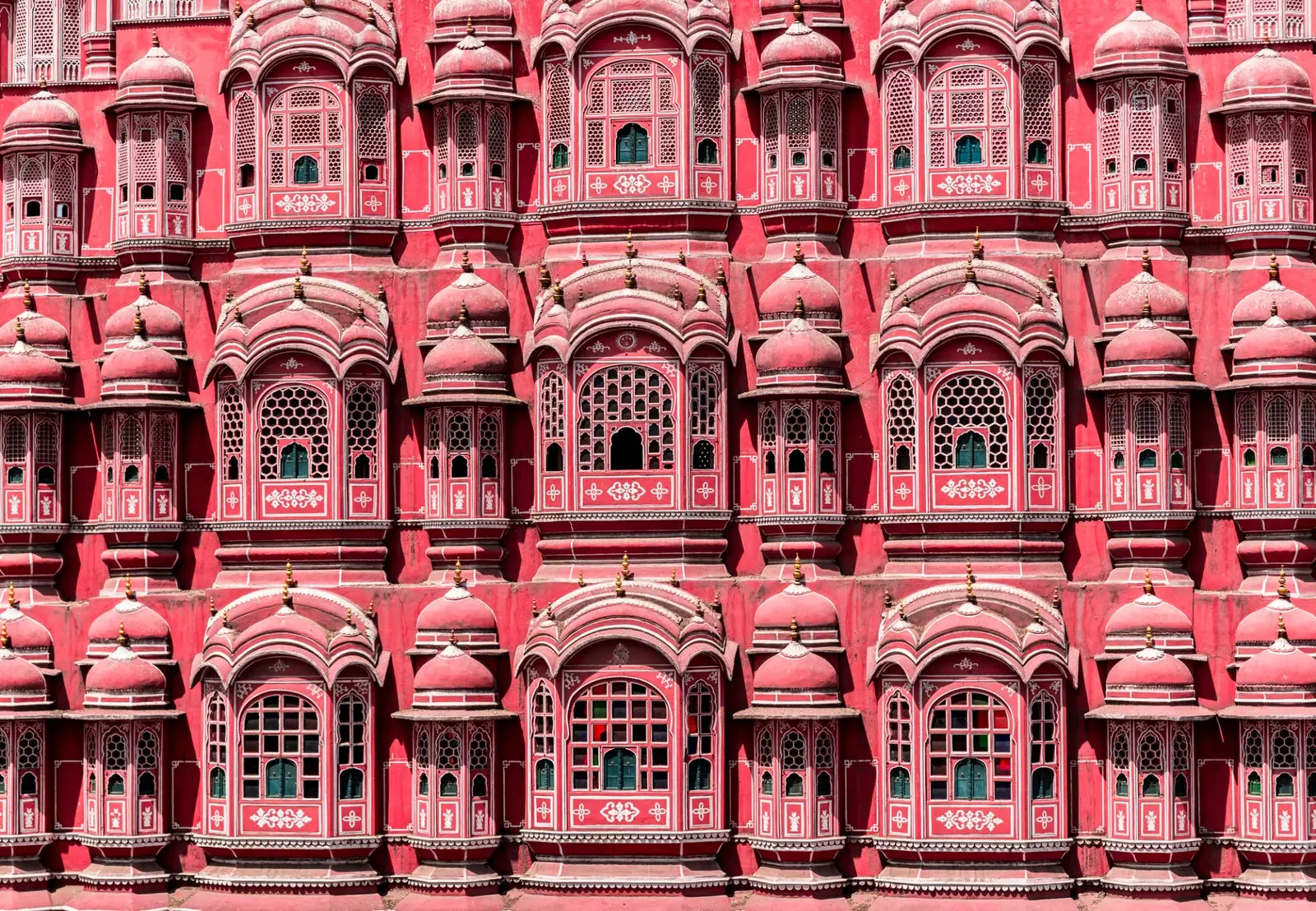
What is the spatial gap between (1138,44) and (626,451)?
11373 mm

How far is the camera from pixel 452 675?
43188mm

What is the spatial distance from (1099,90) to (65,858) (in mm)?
22855

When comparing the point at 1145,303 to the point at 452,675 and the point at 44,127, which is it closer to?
the point at 452,675

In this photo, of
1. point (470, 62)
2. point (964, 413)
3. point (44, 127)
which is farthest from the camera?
point (44, 127)

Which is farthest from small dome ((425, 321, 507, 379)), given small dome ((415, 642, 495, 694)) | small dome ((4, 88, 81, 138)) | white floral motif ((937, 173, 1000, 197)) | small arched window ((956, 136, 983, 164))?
small arched window ((956, 136, 983, 164))

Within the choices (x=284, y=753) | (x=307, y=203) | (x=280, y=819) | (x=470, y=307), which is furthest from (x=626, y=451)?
(x=280, y=819)

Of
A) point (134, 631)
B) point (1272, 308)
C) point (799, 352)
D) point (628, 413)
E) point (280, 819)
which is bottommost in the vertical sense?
point (280, 819)

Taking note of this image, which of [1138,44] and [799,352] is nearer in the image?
Result: [799,352]

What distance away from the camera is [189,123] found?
46.4 m

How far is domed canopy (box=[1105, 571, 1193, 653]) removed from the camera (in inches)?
1684

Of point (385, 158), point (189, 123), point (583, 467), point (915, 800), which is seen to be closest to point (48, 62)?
point (189, 123)

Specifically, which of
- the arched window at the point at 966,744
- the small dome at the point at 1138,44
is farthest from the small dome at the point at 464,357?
A: the small dome at the point at 1138,44

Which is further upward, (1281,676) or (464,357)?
(464,357)

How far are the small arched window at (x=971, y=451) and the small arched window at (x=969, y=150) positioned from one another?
485 cm
